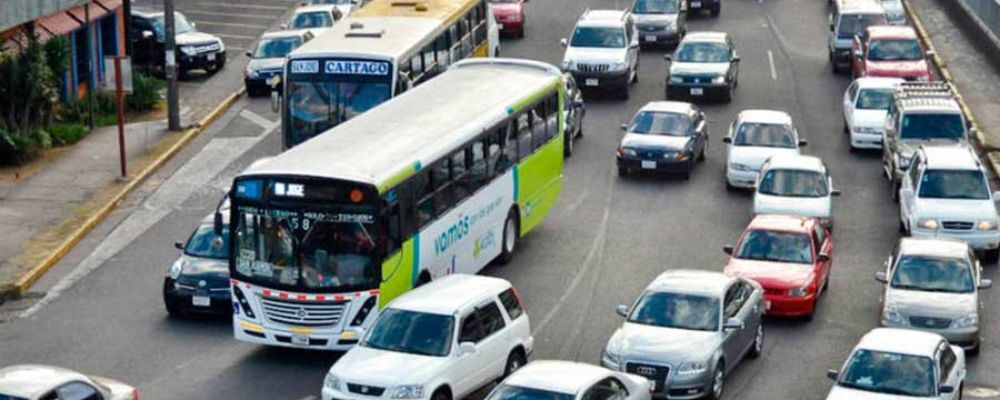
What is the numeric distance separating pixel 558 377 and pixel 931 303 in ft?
27.7

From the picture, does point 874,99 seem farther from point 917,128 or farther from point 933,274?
point 933,274

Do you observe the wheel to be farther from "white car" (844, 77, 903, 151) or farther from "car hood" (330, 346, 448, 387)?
"white car" (844, 77, 903, 151)

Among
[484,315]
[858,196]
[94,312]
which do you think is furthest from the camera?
[858,196]

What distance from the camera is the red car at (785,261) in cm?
3031

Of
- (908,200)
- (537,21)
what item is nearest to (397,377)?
(908,200)

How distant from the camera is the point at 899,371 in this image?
24.8m

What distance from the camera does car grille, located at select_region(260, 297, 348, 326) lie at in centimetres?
2722

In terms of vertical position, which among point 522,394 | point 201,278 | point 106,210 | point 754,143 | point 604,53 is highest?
point 522,394

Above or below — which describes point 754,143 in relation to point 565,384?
below

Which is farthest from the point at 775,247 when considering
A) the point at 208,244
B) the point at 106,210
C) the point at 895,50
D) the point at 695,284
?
the point at 895,50

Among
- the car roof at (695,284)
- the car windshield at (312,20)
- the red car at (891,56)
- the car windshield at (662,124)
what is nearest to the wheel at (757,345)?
the car roof at (695,284)

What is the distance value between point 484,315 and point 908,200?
12.7 m

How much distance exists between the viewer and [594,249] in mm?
35312

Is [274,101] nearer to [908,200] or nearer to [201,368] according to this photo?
[201,368]
